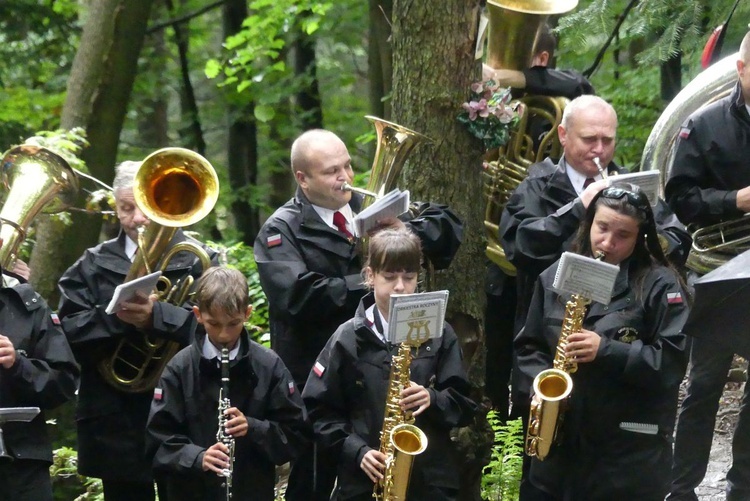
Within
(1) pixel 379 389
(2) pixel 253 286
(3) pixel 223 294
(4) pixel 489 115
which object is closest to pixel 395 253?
(1) pixel 379 389

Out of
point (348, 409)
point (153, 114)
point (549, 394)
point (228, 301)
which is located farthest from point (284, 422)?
point (153, 114)

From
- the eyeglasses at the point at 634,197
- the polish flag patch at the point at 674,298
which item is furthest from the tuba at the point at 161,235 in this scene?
the polish flag patch at the point at 674,298

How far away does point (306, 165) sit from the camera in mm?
5727

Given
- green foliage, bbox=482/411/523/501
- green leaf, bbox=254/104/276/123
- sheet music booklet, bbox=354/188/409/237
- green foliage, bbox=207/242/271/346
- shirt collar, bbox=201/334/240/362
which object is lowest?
green foliage, bbox=207/242/271/346

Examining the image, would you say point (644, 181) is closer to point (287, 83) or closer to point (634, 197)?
point (634, 197)

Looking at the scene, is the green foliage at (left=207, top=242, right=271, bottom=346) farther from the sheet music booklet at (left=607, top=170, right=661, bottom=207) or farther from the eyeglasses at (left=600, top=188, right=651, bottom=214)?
the eyeglasses at (left=600, top=188, right=651, bottom=214)

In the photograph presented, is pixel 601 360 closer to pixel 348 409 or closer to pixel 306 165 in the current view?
pixel 348 409

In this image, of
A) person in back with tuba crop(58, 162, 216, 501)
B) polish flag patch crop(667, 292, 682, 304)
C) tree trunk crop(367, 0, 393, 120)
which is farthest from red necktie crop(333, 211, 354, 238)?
tree trunk crop(367, 0, 393, 120)

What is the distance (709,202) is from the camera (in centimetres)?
578

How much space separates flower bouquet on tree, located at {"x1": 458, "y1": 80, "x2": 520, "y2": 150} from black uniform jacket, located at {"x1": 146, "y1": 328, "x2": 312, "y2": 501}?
79.4 inches

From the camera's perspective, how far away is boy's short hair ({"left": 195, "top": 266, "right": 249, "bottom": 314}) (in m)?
4.70

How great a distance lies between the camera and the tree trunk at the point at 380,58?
36.8 feet

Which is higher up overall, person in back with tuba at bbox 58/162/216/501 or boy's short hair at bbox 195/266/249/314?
boy's short hair at bbox 195/266/249/314

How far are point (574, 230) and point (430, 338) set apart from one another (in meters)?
1.16
